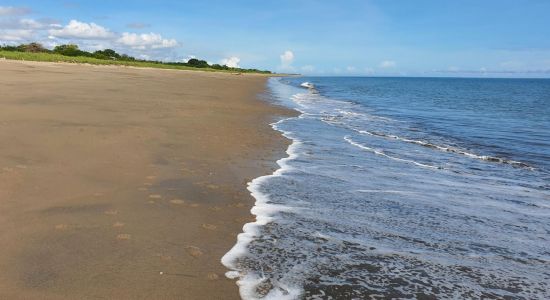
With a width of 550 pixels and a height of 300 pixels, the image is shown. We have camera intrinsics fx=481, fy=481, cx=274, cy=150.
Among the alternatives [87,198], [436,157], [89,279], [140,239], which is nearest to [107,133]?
[87,198]

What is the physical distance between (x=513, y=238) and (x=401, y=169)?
4088 mm

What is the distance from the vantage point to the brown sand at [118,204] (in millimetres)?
3803

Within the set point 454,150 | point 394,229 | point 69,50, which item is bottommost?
point 454,150

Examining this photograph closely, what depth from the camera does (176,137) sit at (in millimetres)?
10750

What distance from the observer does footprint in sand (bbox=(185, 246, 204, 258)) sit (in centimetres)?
444

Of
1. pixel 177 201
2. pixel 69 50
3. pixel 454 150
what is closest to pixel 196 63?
pixel 69 50

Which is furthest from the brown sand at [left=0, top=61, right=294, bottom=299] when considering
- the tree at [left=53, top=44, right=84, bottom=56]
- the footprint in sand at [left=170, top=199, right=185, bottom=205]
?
the tree at [left=53, top=44, right=84, bottom=56]

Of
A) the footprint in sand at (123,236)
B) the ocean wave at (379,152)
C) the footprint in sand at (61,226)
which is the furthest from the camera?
the ocean wave at (379,152)

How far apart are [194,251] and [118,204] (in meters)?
1.67

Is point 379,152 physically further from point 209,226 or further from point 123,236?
point 123,236

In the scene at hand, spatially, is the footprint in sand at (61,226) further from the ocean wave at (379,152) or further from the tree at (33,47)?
the tree at (33,47)

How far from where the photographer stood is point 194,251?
4.51m

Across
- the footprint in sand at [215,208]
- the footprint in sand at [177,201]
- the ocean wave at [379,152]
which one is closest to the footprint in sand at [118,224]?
the footprint in sand at [177,201]

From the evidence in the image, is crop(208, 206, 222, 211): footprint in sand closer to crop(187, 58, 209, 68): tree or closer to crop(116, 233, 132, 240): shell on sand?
crop(116, 233, 132, 240): shell on sand
